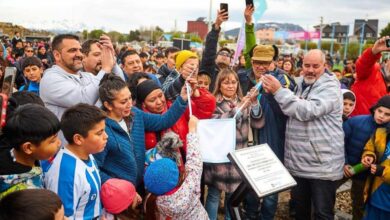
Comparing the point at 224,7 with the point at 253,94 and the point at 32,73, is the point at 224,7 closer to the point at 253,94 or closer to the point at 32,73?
the point at 253,94

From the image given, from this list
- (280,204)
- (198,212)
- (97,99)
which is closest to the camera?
(198,212)

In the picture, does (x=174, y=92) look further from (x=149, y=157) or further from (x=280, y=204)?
(x=280, y=204)

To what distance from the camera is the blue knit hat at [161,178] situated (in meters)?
2.30

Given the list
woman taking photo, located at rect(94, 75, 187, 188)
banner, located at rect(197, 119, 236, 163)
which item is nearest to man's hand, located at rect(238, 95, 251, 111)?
banner, located at rect(197, 119, 236, 163)

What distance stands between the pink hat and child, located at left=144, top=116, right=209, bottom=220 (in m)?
0.15

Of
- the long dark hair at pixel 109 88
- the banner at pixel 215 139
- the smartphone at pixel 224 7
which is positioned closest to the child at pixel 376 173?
the banner at pixel 215 139

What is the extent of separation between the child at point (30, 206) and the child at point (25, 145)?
0.41m

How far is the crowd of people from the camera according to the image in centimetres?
208

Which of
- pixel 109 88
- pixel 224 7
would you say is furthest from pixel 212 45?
pixel 109 88

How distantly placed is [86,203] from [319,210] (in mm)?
2243

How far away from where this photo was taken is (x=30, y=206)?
1518 mm

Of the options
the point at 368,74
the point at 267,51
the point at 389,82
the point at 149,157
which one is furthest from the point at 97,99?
the point at 389,82

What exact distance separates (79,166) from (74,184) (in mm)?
134

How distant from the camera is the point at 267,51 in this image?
3.82 metres
